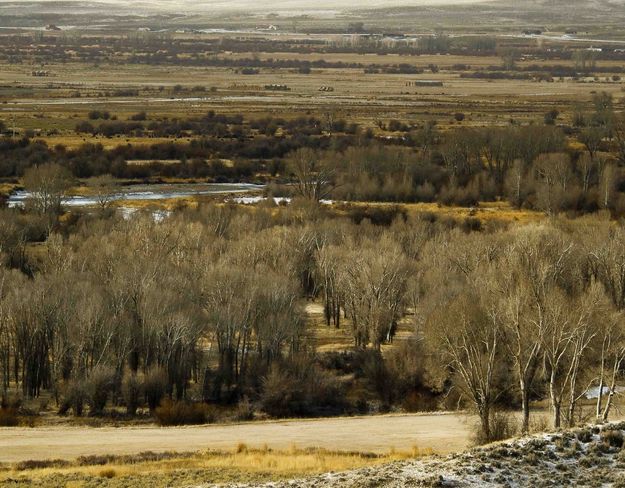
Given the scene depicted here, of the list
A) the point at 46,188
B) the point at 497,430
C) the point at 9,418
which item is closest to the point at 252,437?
the point at 497,430

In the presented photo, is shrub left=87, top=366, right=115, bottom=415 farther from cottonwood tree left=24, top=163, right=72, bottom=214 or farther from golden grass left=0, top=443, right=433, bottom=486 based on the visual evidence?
cottonwood tree left=24, top=163, right=72, bottom=214

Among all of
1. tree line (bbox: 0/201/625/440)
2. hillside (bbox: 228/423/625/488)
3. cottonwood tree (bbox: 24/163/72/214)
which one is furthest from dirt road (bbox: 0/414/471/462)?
cottonwood tree (bbox: 24/163/72/214)

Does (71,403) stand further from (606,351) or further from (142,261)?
(606,351)

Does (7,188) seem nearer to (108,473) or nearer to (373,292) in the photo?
(373,292)

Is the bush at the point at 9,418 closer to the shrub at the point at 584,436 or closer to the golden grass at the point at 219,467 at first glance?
the golden grass at the point at 219,467

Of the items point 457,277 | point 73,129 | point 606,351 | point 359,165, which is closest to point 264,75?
point 73,129
